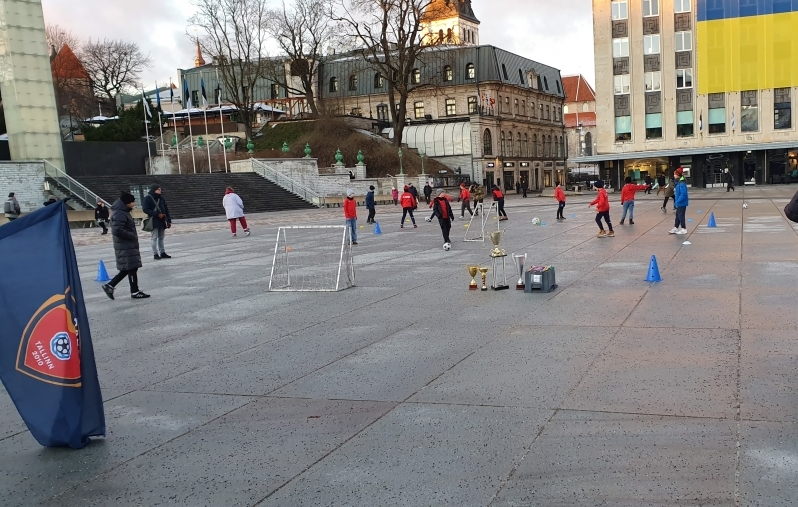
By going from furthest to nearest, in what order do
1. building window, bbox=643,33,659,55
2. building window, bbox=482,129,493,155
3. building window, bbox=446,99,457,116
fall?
building window, bbox=446,99,457,116 → building window, bbox=482,129,493,155 → building window, bbox=643,33,659,55

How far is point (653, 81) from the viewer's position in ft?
190

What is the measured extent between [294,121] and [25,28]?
33998mm

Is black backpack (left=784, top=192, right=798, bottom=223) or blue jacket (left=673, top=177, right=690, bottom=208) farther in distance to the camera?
blue jacket (left=673, top=177, right=690, bottom=208)

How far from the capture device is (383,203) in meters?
53.0

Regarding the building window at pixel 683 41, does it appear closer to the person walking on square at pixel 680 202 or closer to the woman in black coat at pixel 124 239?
the person walking on square at pixel 680 202

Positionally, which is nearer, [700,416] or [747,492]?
[747,492]

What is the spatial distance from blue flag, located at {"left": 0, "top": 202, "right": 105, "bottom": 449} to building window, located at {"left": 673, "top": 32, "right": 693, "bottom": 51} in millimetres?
60446

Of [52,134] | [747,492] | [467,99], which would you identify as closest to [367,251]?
[747,492]

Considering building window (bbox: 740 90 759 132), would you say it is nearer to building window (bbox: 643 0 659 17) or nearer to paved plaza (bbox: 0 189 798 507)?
building window (bbox: 643 0 659 17)

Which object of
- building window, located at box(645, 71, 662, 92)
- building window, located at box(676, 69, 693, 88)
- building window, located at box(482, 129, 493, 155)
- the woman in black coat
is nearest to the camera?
the woman in black coat

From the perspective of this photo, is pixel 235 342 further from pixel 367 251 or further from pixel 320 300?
pixel 367 251

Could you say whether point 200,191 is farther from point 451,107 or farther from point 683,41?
point 683,41

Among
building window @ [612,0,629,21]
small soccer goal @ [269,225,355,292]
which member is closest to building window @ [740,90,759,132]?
building window @ [612,0,629,21]

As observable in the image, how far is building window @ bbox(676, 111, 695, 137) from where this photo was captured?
57094 mm
